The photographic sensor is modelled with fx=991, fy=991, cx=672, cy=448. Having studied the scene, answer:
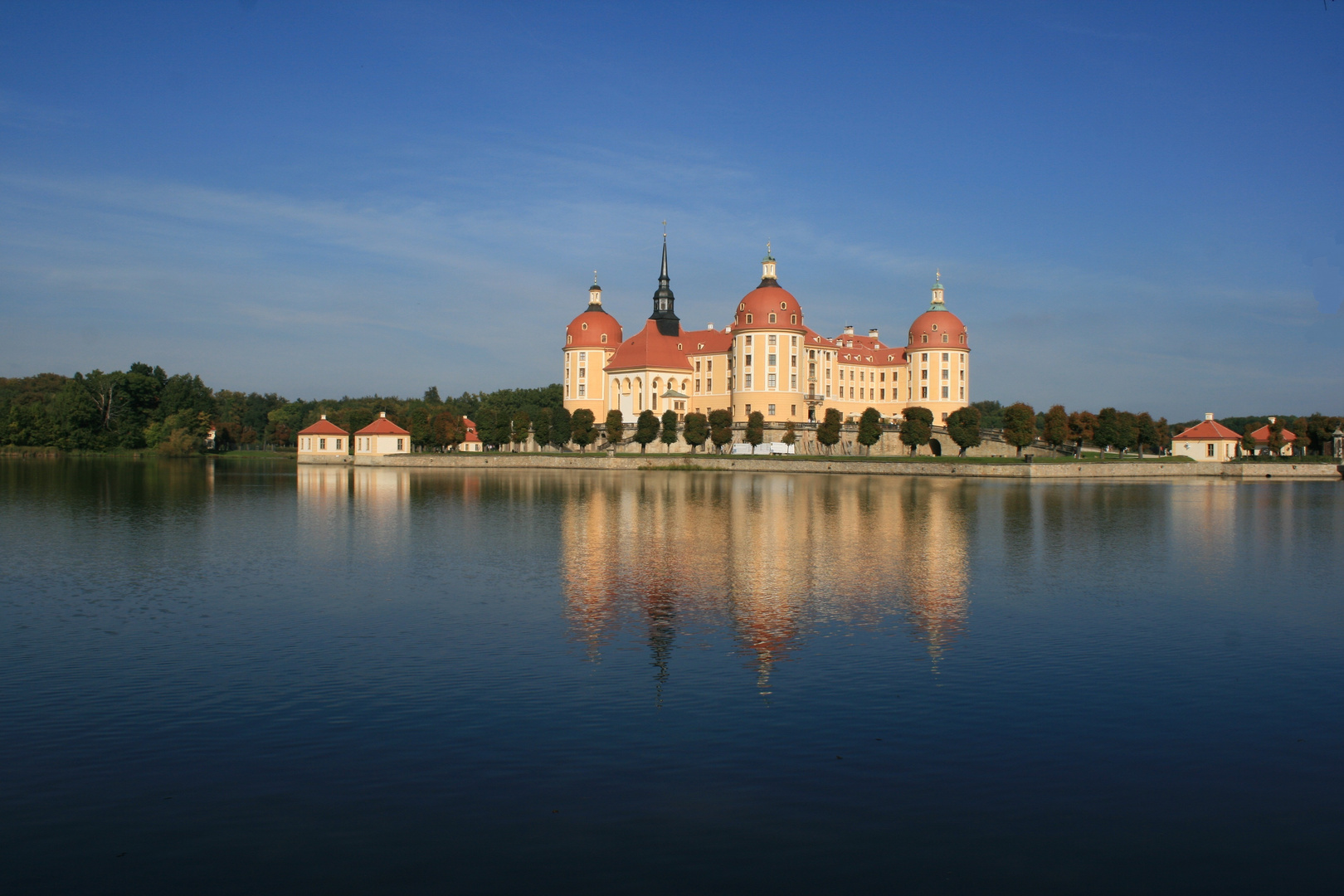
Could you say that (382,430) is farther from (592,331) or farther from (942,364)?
(942,364)

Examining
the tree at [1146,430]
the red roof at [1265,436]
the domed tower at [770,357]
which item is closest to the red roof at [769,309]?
the domed tower at [770,357]

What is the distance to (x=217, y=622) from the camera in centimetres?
1390

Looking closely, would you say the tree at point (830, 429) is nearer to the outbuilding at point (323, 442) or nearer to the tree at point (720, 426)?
the tree at point (720, 426)

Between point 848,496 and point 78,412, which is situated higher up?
point 78,412

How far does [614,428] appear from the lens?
7669cm

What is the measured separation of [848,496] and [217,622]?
2988 cm

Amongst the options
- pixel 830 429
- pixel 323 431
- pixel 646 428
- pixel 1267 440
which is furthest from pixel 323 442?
pixel 1267 440

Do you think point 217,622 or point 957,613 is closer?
point 217,622

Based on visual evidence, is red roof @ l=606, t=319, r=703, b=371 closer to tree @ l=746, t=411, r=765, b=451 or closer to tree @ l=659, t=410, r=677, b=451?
tree @ l=659, t=410, r=677, b=451

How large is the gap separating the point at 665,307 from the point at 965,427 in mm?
32777

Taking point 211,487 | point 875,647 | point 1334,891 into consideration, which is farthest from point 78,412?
point 1334,891

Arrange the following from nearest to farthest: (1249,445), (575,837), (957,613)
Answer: (575,837) → (957,613) → (1249,445)

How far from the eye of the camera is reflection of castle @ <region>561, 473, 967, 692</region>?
14.0m

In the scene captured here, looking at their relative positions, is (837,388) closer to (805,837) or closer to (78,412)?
(78,412)
